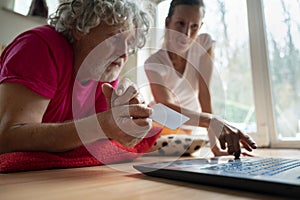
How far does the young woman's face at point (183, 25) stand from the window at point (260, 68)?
0.15m

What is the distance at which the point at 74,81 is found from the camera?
2.33 ft

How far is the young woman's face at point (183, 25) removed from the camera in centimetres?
106

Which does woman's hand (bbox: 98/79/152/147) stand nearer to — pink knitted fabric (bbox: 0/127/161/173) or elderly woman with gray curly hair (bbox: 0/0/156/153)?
elderly woman with gray curly hair (bbox: 0/0/156/153)

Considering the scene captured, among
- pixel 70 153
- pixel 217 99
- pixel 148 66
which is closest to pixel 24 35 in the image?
pixel 70 153

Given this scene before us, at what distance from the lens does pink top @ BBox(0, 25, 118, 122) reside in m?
0.53

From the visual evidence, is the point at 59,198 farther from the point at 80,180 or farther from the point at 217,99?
the point at 217,99

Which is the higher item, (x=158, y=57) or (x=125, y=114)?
(x=158, y=57)

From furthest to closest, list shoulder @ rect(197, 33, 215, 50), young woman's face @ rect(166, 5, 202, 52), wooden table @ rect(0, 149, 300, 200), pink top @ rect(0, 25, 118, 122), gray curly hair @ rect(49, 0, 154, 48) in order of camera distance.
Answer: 1. shoulder @ rect(197, 33, 215, 50)
2. young woman's face @ rect(166, 5, 202, 52)
3. gray curly hair @ rect(49, 0, 154, 48)
4. pink top @ rect(0, 25, 118, 122)
5. wooden table @ rect(0, 149, 300, 200)

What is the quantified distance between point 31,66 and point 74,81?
0.57 ft

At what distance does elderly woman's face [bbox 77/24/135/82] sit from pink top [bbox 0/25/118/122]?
5 centimetres

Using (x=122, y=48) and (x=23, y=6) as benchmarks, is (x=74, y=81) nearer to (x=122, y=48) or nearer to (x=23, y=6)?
(x=122, y=48)

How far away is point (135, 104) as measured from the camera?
0.44m

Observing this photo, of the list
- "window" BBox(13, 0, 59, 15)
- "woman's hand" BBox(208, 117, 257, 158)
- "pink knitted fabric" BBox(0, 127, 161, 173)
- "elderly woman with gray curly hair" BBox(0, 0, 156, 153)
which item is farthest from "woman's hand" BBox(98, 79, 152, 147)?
"window" BBox(13, 0, 59, 15)

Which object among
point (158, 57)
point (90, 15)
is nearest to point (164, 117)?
point (90, 15)
